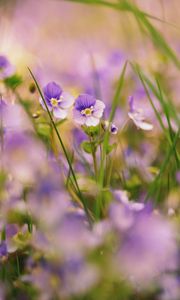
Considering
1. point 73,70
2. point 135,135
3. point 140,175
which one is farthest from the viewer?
point 73,70

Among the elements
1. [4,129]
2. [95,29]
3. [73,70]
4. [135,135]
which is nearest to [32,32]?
[95,29]

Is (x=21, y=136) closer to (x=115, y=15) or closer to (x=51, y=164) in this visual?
(x=51, y=164)

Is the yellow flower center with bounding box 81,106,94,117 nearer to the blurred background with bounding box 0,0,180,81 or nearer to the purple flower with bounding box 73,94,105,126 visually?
the purple flower with bounding box 73,94,105,126

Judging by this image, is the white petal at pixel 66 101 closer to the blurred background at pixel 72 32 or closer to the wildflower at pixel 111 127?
the wildflower at pixel 111 127

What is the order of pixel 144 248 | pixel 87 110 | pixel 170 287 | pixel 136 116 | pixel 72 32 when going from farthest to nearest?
pixel 72 32 → pixel 136 116 → pixel 87 110 → pixel 170 287 → pixel 144 248

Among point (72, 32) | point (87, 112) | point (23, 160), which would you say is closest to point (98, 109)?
point (87, 112)

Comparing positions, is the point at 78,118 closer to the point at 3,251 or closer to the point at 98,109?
the point at 98,109

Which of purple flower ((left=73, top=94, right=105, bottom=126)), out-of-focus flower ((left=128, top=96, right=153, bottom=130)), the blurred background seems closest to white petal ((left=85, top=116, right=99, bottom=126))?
purple flower ((left=73, top=94, right=105, bottom=126))
